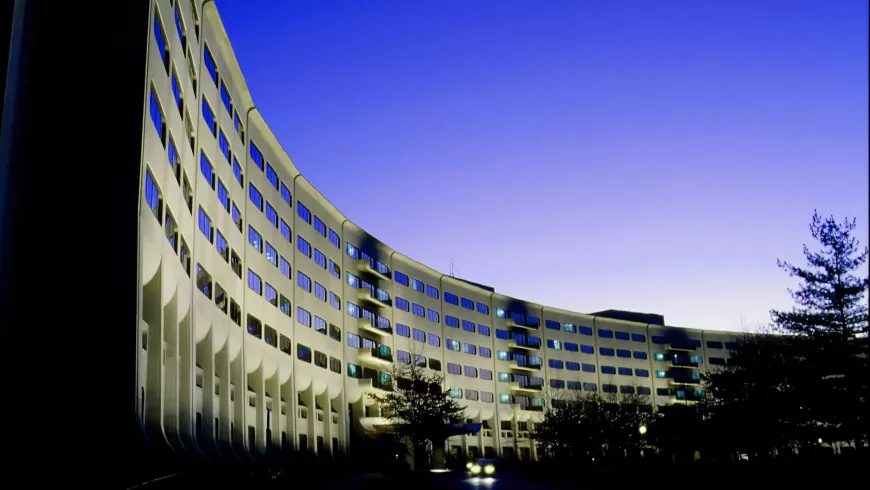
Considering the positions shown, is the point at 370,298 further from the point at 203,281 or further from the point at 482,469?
the point at 203,281

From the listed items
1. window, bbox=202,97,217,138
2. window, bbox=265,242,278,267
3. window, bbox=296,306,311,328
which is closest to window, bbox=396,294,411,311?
window, bbox=296,306,311,328

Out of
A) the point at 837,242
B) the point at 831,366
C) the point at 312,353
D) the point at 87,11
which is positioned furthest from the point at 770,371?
the point at 87,11

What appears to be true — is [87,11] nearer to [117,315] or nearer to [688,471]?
[117,315]

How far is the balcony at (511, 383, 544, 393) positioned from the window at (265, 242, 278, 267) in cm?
4877

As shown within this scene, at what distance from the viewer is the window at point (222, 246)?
138 feet

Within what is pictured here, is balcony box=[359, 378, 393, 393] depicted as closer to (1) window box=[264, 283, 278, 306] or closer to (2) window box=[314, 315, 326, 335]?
(2) window box=[314, 315, 326, 335]

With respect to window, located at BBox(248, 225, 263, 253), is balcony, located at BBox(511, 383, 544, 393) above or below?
below

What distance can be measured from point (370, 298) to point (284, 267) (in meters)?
16.1

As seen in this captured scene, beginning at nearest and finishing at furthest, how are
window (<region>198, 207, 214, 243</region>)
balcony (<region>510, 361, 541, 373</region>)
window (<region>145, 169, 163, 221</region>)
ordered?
1. window (<region>145, 169, 163, 221</region>)
2. window (<region>198, 207, 214, 243</region>)
3. balcony (<region>510, 361, 541, 373</region>)

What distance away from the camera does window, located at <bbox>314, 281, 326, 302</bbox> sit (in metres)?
61.8

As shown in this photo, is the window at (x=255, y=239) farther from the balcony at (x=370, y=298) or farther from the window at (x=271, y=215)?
the balcony at (x=370, y=298)

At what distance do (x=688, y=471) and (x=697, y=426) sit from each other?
1522cm

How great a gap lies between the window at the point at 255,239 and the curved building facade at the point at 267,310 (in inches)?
7.1

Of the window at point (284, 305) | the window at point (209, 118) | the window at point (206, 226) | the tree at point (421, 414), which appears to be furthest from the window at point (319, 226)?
the window at point (206, 226)
